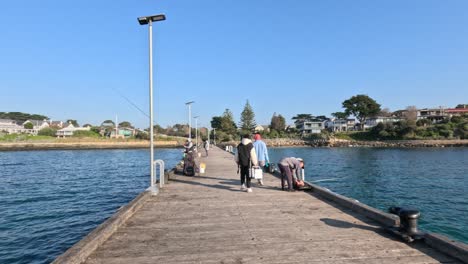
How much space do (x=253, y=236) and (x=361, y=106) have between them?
105 metres

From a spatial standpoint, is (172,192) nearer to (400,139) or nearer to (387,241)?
(387,241)

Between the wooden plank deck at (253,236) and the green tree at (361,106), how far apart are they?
4007 inches

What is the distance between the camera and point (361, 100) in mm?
100312

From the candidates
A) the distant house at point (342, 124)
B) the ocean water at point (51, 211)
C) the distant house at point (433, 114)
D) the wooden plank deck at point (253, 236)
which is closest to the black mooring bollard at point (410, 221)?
the wooden plank deck at point (253, 236)

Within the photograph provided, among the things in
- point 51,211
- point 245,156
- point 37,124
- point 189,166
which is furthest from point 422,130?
point 37,124

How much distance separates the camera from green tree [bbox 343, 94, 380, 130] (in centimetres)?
9960

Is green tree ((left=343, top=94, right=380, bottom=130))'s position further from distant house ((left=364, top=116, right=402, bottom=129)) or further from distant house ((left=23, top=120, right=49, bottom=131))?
distant house ((left=23, top=120, right=49, bottom=131))

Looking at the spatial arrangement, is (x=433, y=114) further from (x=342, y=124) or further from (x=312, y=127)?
(x=312, y=127)

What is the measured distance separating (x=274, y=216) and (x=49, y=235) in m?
7.72

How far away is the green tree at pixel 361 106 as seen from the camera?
9960 cm

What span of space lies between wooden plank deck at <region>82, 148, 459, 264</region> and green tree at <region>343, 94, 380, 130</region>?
4007 inches

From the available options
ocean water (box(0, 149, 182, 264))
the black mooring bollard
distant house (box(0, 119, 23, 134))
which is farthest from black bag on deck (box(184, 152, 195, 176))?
distant house (box(0, 119, 23, 134))

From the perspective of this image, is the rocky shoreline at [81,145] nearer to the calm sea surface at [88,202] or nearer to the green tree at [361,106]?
the green tree at [361,106]

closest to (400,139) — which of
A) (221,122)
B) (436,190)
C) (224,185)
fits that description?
(221,122)
